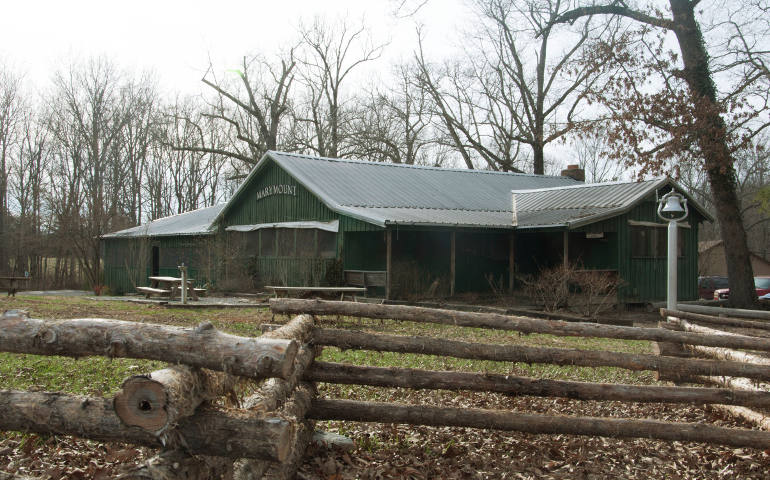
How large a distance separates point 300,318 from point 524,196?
19673 mm

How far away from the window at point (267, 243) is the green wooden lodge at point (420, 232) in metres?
0.06

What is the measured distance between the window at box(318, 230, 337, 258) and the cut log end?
54.0 feet

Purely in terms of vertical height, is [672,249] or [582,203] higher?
[582,203]

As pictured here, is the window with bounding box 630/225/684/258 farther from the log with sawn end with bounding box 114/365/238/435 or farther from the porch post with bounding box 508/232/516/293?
the log with sawn end with bounding box 114/365/238/435

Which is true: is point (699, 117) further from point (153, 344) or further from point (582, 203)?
point (153, 344)

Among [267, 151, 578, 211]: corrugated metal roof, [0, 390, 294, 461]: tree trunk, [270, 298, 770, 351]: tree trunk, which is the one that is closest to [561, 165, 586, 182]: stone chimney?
[267, 151, 578, 211]: corrugated metal roof

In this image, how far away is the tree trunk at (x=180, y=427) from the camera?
2.79m

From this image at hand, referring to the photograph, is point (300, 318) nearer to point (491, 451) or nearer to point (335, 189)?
point (491, 451)

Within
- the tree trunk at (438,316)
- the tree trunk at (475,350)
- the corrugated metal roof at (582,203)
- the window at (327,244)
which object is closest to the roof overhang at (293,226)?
the window at (327,244)

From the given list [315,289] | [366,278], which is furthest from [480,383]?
[366,278]

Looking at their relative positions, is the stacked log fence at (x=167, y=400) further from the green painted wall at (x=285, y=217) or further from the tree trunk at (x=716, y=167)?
the tree trunk at (x=716, y=167)

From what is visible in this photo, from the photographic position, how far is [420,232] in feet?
66.7

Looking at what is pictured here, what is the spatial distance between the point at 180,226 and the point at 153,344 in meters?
25.6

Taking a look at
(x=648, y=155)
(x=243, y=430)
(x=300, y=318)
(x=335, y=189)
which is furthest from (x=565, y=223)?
(x=243, y=430)
